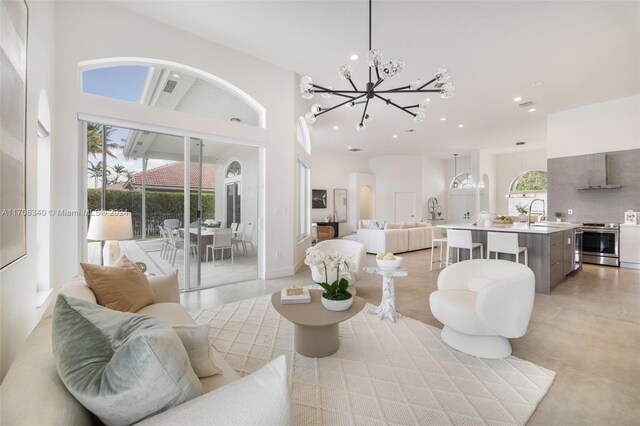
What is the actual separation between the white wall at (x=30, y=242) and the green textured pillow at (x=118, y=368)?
0.77 meters

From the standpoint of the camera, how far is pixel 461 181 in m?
12.5

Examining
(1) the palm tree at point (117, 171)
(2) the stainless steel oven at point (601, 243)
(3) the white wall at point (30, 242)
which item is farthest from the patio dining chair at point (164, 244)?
(2) the stainless steel oven at point (601, 243)

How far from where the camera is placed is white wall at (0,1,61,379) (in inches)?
55.0

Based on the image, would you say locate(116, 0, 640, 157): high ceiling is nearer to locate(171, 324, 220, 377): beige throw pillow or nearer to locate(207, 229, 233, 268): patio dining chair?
locate(207, 229, 233, 268): patio dining chair

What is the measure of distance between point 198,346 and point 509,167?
13135 millimetres

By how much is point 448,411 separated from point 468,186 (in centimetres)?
1209

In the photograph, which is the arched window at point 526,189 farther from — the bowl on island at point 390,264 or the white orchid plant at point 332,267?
the white orchid plant at point 332,267

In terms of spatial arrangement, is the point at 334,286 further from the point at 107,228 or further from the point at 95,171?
the point at 95,171

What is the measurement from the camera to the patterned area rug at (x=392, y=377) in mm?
1691

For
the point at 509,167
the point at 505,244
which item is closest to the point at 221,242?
the point at 505,244

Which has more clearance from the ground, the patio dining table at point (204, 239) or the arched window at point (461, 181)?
→ the arched window at point (461, 181)

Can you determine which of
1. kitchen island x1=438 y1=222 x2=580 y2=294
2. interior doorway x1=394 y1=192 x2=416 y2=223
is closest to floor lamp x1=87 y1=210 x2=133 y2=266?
kitchen island x1=438 y1=222 x2=580 y2=294

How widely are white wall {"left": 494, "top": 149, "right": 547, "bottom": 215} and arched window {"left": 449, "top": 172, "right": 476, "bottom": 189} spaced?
1.06m

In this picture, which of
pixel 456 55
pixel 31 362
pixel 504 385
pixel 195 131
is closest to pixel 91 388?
pixel 31 362
